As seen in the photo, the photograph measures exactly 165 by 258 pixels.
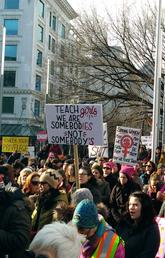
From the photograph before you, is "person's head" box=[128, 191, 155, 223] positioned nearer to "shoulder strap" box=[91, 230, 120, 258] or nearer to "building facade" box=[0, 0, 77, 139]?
"shoulder strap" box=[91, 230, 120, 258]

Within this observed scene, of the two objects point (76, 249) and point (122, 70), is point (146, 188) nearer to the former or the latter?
point (76, 249)

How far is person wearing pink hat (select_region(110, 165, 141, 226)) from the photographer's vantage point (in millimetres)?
6387

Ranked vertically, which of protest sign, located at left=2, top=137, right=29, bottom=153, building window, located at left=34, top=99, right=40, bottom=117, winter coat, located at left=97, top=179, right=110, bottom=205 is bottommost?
winter coat, located at left=97, top=179, right=110, bottom=205

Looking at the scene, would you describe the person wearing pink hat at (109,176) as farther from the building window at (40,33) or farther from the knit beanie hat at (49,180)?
the building window at (40,33)

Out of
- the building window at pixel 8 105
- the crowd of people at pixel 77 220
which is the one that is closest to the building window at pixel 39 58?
the building window at pixel 8 105

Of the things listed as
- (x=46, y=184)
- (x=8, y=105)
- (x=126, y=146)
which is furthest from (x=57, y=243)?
(x=8, y=105)

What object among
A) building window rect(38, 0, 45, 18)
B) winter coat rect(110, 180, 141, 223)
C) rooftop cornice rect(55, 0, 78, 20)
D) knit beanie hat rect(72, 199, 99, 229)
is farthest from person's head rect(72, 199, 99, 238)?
rooftop cornice rect(55, 0, 78, 20)

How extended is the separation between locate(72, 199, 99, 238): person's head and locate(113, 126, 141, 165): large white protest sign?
27.1 feet

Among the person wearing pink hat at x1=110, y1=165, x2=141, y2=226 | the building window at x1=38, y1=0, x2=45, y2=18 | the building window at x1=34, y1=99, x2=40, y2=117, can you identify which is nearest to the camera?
the person wearing pink hat at x1=110, y1=165, x2=141, y2=226

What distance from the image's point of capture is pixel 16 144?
16.8 m

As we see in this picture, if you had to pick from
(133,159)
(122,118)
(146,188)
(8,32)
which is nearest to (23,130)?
(8,32)

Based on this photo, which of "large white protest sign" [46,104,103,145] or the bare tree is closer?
"large white protest sign" [46,104,103,145]

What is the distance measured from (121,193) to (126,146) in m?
5.34

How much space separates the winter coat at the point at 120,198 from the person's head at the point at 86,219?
2.74m
